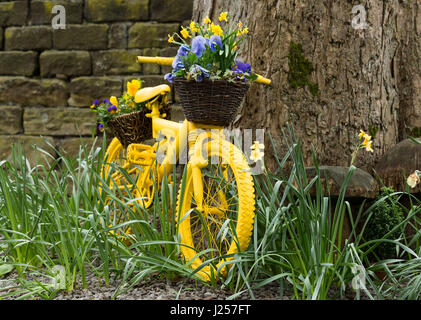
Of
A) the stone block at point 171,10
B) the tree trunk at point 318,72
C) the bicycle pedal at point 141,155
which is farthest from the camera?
the stone block at point 171,10

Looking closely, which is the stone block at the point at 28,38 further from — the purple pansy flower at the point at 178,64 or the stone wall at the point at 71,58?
the purple pansy flower at the point at 178,64

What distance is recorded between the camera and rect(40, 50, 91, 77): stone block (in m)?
4.64

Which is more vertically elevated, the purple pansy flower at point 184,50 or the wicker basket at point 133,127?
the purple pansy flower at point 184,50

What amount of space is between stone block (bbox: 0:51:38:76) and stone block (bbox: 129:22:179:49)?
945mm

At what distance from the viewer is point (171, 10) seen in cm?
453

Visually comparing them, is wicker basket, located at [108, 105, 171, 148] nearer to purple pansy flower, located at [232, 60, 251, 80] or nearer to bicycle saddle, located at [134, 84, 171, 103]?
bicycle saddle, located at [134, 84, 171, 103]

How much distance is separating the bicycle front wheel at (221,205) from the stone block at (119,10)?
8.13 ft

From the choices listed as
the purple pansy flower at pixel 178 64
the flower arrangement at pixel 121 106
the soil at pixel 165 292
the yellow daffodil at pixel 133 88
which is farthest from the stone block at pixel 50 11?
the soil at pixel 165 292

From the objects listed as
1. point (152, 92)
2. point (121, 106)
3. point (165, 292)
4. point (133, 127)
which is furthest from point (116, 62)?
point (165, 292)

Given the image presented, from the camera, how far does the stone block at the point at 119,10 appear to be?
457 cm

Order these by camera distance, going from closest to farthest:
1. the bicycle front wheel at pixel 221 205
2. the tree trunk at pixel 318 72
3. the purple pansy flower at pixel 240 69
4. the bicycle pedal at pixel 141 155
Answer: the bicycle front wheel at pixel 221 205 < the purple pansy flower at pixel 240 69 < the tree trunk at pixel 318 72 < the bicycle pedal at pixel 141 155

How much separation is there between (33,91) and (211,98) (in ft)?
9.92
